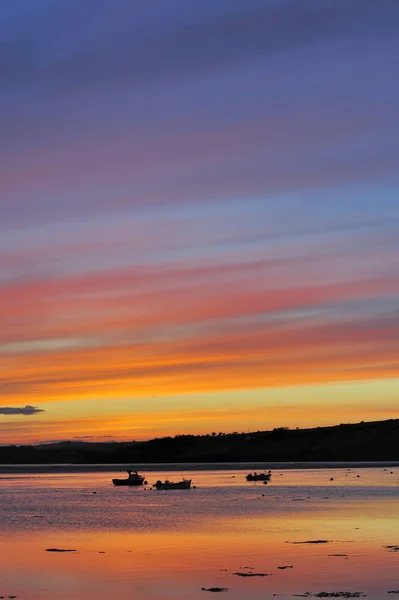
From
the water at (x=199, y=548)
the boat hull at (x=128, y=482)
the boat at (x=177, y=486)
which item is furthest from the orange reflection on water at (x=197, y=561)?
the boat hull at (x=128, y=482)

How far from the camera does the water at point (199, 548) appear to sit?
42438 millimetres

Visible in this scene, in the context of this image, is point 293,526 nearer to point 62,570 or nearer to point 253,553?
point 253,553

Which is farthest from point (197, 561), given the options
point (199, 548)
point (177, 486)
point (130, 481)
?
point (130, 481)

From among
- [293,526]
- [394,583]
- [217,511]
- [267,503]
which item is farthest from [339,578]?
[267,503]

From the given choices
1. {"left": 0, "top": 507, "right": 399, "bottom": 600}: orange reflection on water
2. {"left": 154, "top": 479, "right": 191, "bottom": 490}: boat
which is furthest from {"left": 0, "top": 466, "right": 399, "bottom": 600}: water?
{"left": 154, "top": 479, "right": 191, "bottom": 490}: boat

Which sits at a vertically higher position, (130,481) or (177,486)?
(130,481)

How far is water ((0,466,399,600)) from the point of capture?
42.4 meters

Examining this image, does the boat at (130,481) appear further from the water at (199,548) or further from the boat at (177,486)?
the water at (199,548)

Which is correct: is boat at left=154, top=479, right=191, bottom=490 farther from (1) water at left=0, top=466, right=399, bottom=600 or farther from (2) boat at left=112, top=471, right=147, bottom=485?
(1) water at left=0, top=466, right=399, bottom=600

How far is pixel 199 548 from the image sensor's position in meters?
58.4

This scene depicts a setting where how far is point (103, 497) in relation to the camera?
125000 mm

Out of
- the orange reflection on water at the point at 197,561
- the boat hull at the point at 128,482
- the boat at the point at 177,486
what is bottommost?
the orange reflection on water at the point at 197,561

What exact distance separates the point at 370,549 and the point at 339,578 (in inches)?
430

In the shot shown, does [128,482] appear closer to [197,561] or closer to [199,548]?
[199,548]
